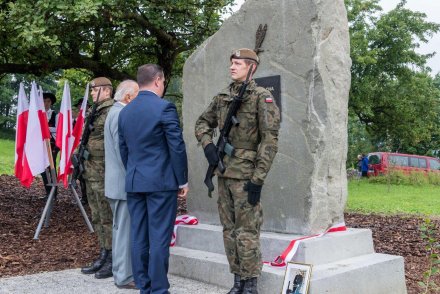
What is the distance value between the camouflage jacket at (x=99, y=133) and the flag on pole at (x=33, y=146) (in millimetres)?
1712

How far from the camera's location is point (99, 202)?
554 centimetres

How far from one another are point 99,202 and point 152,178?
54.7 inches

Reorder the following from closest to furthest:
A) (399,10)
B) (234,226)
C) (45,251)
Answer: (234,226), (45,251), (399,10)

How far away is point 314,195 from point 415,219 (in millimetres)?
5778

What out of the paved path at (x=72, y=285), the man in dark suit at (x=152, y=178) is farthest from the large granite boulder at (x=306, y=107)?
the man in dark suit at (x=152, y=178)

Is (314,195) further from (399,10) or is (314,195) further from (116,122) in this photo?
(399,10)

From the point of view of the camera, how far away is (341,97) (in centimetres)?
529

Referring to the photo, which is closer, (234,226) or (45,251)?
(234,226)

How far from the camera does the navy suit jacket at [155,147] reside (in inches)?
172

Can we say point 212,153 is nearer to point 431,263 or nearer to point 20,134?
point 431,263

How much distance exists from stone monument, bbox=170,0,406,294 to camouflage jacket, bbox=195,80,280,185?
87 cm

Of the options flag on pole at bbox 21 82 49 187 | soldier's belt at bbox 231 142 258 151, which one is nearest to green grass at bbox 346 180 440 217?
flag on pole at bbox 21 82 49 187

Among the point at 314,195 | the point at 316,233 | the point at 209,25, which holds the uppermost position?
the point at 209,25

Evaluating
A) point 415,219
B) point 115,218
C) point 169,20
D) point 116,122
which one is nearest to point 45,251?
point 115,218
